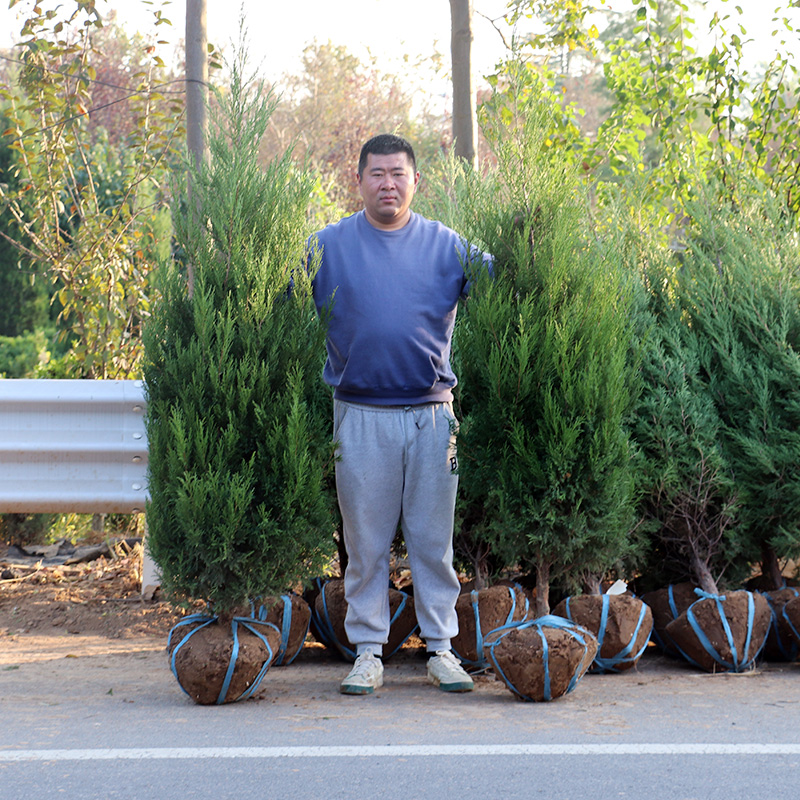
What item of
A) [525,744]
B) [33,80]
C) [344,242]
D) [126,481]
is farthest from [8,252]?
[525,744]

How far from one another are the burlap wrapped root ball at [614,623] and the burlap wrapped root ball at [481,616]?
0.80 ft

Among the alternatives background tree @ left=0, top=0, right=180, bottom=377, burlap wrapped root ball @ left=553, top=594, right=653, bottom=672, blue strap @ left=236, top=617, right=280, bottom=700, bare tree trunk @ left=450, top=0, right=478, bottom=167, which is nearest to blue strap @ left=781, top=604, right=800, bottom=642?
burlap wrapped root ball @ left=553, top=594, right=653, bottom=672

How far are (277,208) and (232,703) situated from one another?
204 centimetres

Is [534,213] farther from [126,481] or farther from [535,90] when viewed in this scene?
[126,481]

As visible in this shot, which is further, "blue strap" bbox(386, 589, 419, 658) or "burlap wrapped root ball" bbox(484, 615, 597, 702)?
"blue strap" bbox(386, 589, 419, 658)

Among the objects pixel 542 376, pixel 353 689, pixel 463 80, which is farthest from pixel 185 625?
pixel 463 80

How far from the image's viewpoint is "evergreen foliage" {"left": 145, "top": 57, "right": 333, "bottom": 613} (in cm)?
370

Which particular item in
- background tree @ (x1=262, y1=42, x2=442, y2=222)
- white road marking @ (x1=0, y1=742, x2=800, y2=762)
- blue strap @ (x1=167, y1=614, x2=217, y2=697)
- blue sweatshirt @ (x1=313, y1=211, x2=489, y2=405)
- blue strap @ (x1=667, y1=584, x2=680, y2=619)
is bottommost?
white road marking @ (x1=0, y1=742, x2=800, y2=762)

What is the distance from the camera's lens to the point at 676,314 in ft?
15.9

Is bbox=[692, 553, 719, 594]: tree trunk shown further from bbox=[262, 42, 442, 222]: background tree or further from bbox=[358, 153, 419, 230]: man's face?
bbox=[262, 42, 442, 222]: background tree

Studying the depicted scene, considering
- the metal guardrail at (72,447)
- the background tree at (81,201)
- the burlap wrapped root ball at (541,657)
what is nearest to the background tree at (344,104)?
the background tree at (81,201)

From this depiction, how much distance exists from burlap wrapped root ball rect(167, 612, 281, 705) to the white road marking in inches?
21.9

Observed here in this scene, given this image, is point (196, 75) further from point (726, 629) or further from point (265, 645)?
→ point (726, 629)

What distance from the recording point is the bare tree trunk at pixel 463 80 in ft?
21.6
